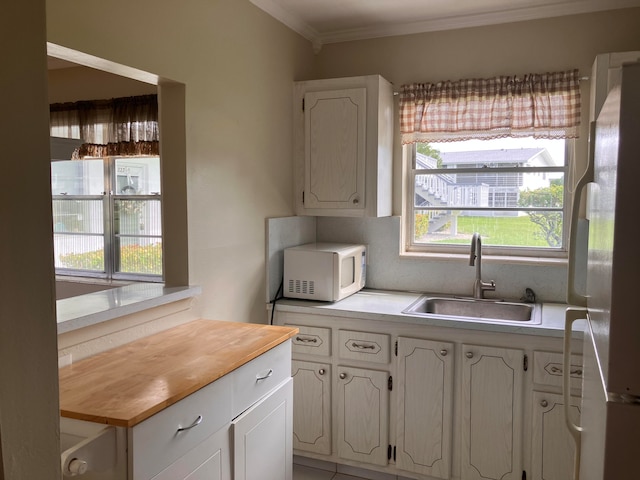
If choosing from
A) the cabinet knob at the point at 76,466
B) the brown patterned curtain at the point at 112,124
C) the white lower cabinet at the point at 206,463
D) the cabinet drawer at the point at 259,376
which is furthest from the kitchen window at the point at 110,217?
the cabinet knob at the point at 76,466

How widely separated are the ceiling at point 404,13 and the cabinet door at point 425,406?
1.79 m

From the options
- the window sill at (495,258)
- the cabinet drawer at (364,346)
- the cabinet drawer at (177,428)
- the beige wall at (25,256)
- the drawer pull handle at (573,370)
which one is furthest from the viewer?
the window sill at (495,258)

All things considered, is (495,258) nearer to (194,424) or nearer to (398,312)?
(398,312)

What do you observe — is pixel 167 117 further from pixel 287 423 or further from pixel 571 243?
pixel 571 243

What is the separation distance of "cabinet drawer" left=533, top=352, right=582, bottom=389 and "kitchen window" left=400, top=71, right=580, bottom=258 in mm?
805

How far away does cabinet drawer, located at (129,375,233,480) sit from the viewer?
144cm

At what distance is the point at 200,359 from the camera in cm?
189

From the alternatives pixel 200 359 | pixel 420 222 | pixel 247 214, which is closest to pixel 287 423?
pixel 200 359

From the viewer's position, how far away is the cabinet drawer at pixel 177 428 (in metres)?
1.44

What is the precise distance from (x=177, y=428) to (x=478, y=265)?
202 cm

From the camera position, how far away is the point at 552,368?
249cm

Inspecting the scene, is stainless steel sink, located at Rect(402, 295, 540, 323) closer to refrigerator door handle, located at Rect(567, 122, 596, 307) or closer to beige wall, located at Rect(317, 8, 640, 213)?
beige wall, located at Rect(317, 8, 640, 213)

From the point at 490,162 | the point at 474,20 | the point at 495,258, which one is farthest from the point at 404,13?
the point at 495,258

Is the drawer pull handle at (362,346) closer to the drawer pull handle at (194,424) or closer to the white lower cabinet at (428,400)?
the white lower cabinet at (428,400)
